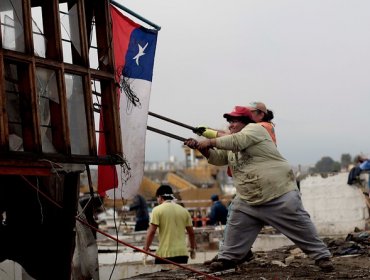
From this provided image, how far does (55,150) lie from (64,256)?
151 centimetres

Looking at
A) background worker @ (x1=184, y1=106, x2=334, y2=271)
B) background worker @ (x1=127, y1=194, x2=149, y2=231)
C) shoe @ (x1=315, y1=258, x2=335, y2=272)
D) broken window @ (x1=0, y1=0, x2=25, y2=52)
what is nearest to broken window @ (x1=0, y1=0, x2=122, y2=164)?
broken window @ (x1=0, y1=0, x2=25, y2=52)

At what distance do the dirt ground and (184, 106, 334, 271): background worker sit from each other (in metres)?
0.22

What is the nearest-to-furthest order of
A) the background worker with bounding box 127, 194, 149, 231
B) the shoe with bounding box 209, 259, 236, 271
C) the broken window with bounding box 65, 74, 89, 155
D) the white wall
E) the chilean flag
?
1. the broken window with bounding box 65, 74, 89, 155
2. the chilean flag
3. the shoe with bounding box 209, 259, 236, 271
4. the white wall
5. the background worker with bounding box 127, 194, 149, 231

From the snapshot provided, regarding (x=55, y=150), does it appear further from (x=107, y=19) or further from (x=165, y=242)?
(x=165, y=242)

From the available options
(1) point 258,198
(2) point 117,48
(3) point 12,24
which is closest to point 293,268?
(1) point 258,198

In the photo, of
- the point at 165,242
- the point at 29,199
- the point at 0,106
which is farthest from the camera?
the point at 165,242

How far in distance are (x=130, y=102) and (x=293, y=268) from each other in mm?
2797

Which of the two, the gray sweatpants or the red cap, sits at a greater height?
the red cap

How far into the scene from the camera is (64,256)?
318 inches

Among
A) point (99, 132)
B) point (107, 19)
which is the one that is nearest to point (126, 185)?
point (99, 132)

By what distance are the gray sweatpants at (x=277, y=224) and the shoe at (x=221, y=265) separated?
0.24 ft

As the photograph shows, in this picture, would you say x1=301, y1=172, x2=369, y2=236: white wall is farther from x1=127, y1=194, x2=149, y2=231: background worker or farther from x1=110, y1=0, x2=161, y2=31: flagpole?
x1=110, y1=0, x2=161, y2=31: flagpole

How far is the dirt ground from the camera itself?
8.73 m

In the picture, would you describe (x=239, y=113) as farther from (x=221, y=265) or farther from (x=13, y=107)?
(x=13, y=107)
